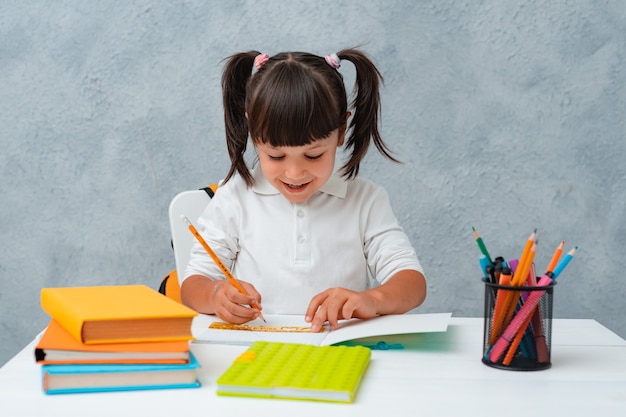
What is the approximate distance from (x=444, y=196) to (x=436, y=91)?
0.30m

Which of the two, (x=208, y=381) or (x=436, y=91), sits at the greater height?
(x=436, y=91)

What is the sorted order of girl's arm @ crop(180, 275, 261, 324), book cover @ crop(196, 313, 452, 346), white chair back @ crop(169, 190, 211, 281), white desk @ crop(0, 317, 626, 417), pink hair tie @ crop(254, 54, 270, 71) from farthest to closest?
white chair back @ crop(169, 190, 211, 281)
pink hair tie @ crop(254, 54, 270, 71)
girl's arm @ crop(180, 275, 261, 324)
book cover @ crop(196, 313, 452, 346)
white desk @ crop(0, 317, 626, 417)

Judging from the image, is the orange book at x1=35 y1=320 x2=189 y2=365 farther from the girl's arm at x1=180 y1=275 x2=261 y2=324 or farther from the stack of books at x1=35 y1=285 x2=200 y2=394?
the girl's arm at x1=180 y1=275 x2=261 y2=324

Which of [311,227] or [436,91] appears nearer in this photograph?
[311,227]

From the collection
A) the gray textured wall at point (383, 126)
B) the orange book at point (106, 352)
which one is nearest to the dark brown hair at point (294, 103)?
the orange book at point (106, 352)

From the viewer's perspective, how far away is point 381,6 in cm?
237

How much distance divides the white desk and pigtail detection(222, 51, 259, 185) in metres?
0.51

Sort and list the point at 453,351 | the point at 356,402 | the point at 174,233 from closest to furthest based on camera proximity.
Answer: the point at 356,402, the point at 453,351, the point at 174,233

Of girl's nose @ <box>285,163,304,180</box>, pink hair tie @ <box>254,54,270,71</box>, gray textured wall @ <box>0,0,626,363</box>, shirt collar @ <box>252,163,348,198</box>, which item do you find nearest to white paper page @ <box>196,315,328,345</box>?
girl's nose @ <box>285,163,304,180</box>

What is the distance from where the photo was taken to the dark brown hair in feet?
4.50

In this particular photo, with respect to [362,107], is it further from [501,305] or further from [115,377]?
[115,377]

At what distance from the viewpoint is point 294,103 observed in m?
1.38

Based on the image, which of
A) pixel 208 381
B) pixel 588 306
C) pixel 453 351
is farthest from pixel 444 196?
pixel 208 381

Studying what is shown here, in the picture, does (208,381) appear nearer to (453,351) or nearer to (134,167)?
(453,351)
